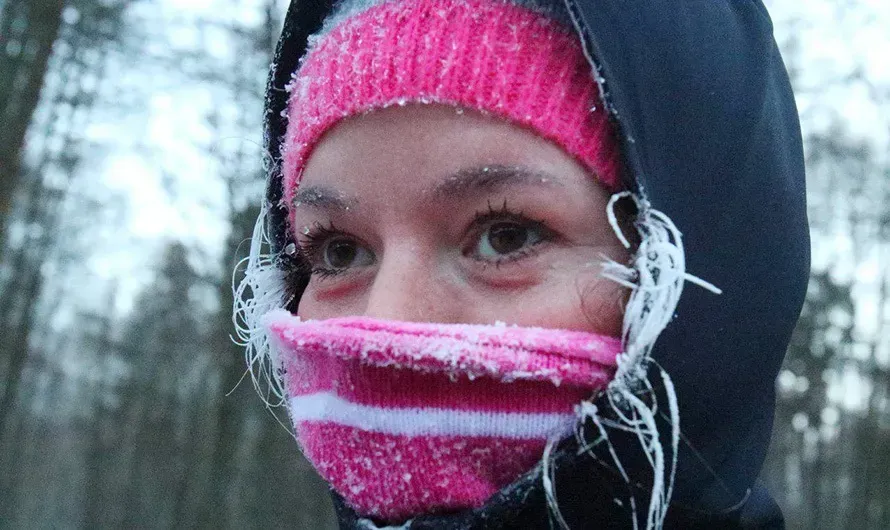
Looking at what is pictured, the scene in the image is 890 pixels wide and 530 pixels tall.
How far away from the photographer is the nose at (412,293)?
1.40 meters

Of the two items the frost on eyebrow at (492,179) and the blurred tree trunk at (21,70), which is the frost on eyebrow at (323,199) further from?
the blurred tree trunk at (21,70)

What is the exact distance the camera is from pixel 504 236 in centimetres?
144

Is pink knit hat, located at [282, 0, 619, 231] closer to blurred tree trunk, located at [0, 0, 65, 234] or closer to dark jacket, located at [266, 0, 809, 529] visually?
dark jacket, located at [266, 0, 809, 529]

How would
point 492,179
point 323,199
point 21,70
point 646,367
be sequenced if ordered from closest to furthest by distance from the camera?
1. point 646,367
2. point 492,179
3. point 323,199
4. point 21,70

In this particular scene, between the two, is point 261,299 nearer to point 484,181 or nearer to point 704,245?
point 484,181

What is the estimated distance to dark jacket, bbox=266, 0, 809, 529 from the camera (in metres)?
1.30

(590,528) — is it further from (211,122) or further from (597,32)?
(211,122)

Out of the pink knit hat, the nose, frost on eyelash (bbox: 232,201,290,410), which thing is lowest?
frost on eyelash (bbox: 232,201,290,410)

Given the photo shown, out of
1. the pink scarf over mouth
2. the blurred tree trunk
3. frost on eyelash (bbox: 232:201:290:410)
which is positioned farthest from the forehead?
the blurred tree trunk

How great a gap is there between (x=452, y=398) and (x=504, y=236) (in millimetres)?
294

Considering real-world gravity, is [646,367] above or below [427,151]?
below

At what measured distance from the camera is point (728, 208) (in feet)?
4.52

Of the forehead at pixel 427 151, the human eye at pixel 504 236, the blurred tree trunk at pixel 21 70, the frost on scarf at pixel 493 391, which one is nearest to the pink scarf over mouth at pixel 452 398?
the frost on scarf at pixel 493 391

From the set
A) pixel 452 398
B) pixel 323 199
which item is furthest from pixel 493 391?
pixel 323 199
